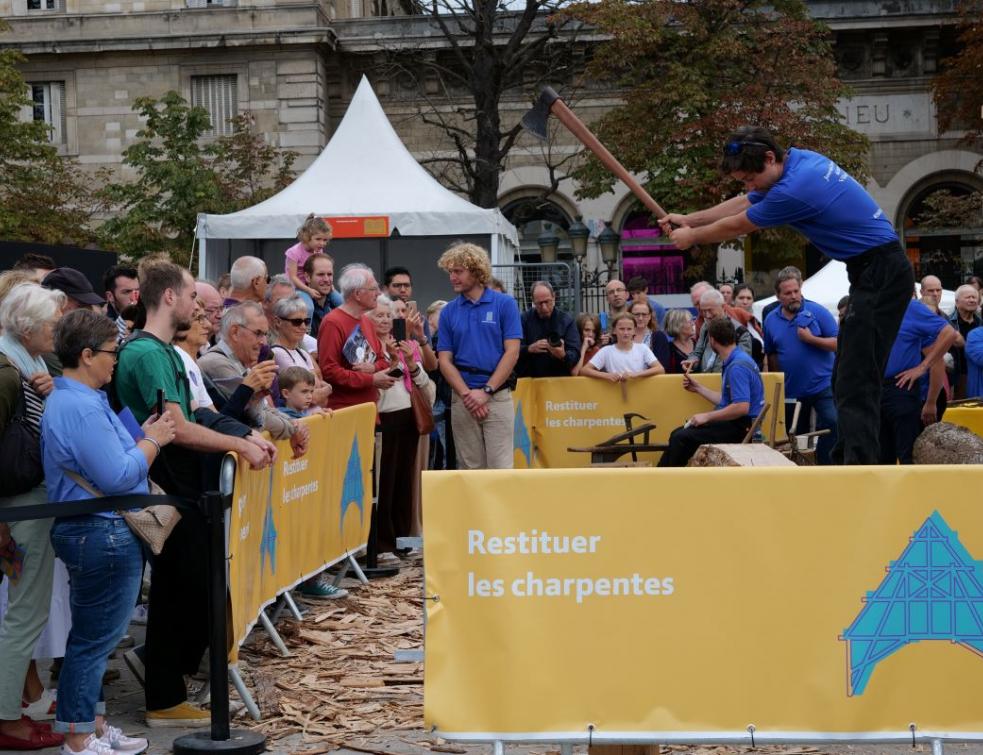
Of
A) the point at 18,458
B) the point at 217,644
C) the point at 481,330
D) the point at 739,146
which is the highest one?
the point at 739,146

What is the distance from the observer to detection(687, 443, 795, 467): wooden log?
8.49 metres

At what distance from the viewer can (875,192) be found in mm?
38562

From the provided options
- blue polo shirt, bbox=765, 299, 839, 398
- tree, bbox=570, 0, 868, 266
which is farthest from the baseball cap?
tree, bbox=570, 0, 868, 266

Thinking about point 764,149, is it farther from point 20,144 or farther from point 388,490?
point 20,144

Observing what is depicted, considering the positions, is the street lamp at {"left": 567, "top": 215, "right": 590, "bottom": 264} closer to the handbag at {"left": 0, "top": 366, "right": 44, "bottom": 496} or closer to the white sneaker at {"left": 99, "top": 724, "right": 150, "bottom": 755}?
the handbag at {"left": 0, "top": 366, "right": 44, "bottom": 496}

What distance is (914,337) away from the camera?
418 inches

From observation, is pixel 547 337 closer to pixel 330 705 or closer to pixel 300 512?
pixel 300 512

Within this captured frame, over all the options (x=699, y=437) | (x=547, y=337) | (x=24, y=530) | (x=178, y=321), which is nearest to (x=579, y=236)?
(x=547, y=337)

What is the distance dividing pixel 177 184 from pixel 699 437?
22.7 meters

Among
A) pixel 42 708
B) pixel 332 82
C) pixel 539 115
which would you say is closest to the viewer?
pixel 42 708

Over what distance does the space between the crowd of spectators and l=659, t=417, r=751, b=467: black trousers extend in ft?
0.07

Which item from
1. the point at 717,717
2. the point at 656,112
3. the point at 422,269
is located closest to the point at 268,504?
the point at 717,717

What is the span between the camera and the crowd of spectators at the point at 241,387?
5469mm

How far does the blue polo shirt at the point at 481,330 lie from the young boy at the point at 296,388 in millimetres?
2586
